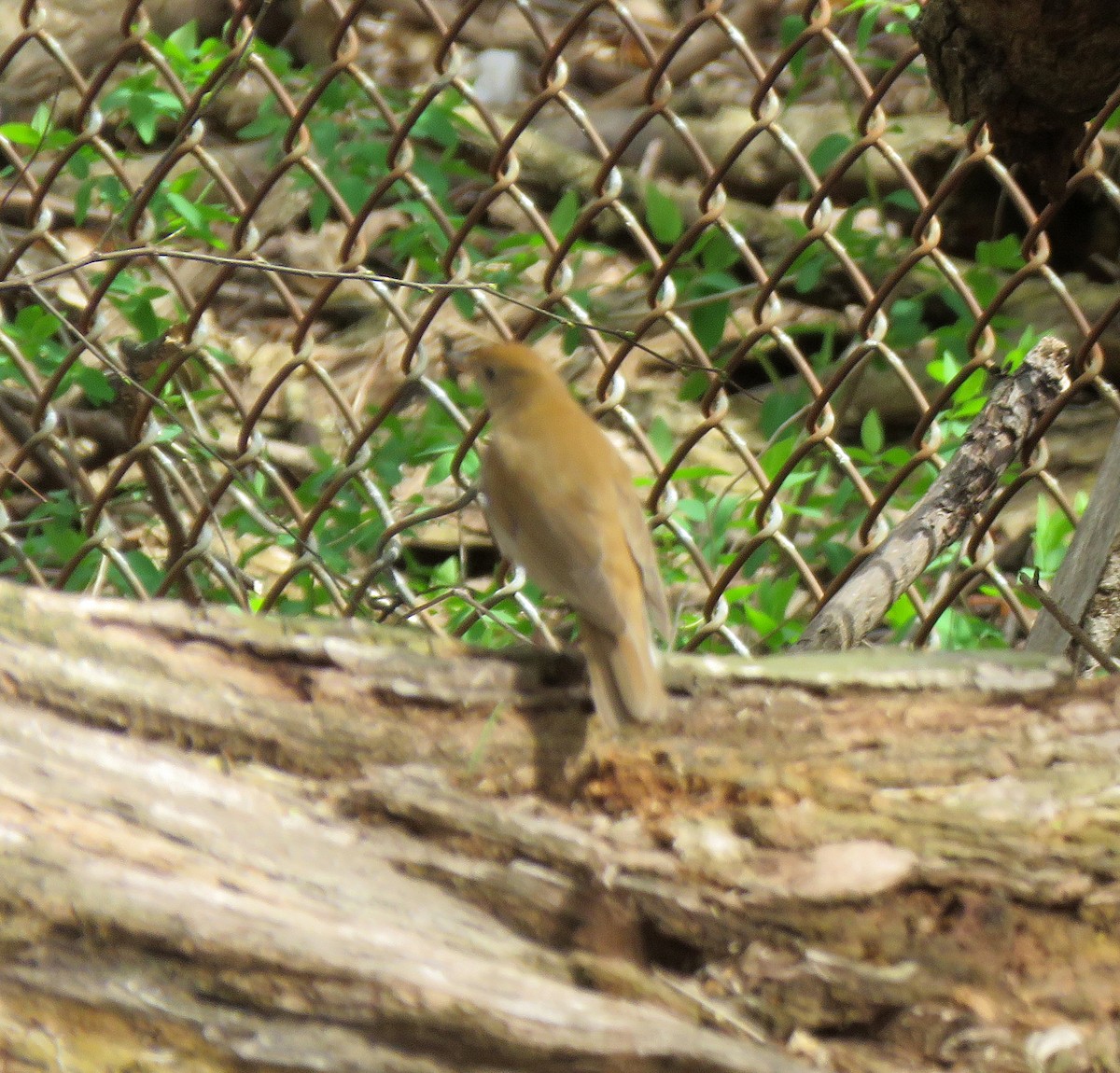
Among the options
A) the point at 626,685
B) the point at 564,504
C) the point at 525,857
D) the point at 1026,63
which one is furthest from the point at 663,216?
the point at 525,857

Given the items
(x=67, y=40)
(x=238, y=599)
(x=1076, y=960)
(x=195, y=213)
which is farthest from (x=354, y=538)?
(x=67, y=40)

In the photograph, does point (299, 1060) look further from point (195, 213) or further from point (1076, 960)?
point (195, 213)

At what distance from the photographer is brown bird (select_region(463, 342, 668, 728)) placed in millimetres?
2703

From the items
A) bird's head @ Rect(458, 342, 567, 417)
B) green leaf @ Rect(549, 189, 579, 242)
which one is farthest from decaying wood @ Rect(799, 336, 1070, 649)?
green leaf @ Rect(549, 189, 579, 242)

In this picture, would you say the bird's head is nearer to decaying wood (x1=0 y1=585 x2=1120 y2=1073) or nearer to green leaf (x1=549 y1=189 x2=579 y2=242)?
green leaf (x1=549 y1=189 x2=579 y2=242)

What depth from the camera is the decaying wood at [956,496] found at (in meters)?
2.67

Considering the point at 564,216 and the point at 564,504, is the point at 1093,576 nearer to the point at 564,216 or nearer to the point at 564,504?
the point at 564,504

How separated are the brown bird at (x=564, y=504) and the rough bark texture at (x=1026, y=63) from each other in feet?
3.19

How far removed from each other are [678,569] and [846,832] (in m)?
2.30

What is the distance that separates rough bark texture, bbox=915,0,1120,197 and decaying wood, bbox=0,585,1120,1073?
3.54ft

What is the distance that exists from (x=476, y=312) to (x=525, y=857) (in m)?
2.43

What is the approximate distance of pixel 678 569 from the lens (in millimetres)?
4164

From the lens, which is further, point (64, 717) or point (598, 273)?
point (598, 273)

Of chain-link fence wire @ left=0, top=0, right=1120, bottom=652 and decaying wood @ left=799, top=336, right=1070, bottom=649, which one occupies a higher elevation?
chain-link fence wire @ left=0, top=0, right=1120, bottom=652
